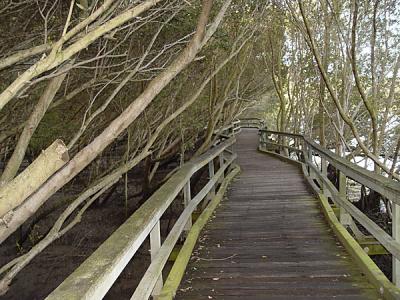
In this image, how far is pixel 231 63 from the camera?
1477cm

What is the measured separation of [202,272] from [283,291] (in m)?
0.93

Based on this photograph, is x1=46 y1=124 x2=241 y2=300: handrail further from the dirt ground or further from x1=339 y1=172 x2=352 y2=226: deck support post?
the dirt ground

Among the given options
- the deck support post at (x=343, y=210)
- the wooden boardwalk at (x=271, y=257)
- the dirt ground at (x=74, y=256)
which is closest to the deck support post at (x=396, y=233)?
the wooden boardwalk at (x=271, y=257)

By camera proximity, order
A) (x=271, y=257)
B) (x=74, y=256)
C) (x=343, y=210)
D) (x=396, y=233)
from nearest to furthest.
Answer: (x=396, y=233) < (x=271, y=257) < (x=343, y=210) < (x=74, y=256)

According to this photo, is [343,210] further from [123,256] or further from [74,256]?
[74,256]

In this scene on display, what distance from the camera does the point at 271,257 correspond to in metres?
5.09

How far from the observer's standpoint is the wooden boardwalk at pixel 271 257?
4.04m

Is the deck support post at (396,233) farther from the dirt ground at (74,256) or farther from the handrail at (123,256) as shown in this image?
the dirt ground at (74,256)

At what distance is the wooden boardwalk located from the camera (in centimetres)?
404

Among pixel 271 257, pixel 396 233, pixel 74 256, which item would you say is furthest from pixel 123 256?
pixel 74 256

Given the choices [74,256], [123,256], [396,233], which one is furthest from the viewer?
[74,256]

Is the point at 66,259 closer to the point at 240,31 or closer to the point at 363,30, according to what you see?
Result: the point at 240,31

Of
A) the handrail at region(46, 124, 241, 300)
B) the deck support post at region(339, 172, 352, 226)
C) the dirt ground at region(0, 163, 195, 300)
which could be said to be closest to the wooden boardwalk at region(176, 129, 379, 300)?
the deck support post at region(339, 172, 352, 226)

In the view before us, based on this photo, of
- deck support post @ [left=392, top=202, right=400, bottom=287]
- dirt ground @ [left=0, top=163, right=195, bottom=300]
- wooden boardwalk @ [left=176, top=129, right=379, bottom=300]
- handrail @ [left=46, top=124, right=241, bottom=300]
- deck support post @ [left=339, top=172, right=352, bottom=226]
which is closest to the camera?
handrail @ [left=46, top=124, right=241, bottom=300]
